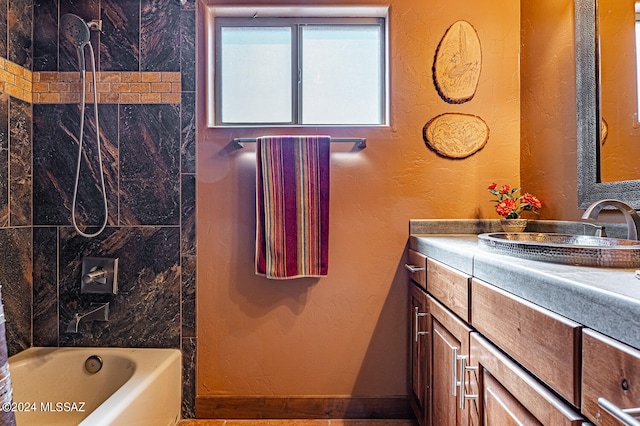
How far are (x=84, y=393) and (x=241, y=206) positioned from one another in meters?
1.09

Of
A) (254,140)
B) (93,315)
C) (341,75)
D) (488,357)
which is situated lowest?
(93,315)

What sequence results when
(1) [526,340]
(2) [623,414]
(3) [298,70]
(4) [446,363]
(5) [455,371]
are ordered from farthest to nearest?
(3) [298,70] < (4) [446,363] < (5) [455,371] < (1) [526,340] < (2) [623,414]

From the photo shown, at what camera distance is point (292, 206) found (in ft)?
5.52

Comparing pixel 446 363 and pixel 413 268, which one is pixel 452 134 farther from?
pixel 446 363

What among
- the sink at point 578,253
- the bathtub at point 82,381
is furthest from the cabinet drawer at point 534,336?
the bathtub at point 82,381

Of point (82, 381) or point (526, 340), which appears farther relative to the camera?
point (82, 381)

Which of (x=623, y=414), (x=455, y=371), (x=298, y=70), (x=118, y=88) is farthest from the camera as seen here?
(x=298, y=70)

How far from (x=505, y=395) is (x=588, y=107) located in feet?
3.56

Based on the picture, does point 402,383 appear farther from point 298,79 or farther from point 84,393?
point 298,79

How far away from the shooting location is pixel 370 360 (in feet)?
5.82

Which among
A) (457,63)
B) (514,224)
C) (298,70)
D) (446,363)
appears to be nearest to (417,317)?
(446,363)

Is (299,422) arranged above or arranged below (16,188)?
below

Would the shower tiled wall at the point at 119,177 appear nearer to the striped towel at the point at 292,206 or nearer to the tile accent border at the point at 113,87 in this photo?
the tile accent border at the point at 113,87

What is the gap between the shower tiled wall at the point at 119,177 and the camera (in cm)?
175
